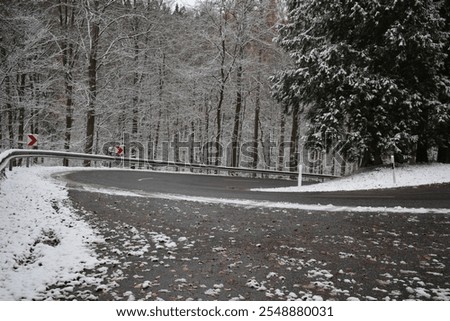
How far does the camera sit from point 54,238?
→ 5.56m

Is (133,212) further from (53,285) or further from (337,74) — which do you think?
(337,74)

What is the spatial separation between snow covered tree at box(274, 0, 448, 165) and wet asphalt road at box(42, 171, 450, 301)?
7042 mm

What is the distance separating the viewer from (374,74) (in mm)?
14180

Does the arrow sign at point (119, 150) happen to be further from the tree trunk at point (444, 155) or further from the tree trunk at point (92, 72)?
the tree trunk at point (444, 155)

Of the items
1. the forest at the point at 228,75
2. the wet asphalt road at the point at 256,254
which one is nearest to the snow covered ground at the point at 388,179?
the forest at the point at 228,75

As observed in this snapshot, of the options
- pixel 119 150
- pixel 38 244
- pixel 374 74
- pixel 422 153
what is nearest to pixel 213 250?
pixel 38 244

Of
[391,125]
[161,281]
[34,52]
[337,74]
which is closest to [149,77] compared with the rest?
[34,52]

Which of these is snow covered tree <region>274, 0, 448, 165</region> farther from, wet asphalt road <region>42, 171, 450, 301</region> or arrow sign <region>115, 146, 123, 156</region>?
arrow sign <region>115, 146, 123, 156</region>

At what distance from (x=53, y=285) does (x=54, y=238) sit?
1.74 meters

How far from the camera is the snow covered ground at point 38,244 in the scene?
3.96 meters

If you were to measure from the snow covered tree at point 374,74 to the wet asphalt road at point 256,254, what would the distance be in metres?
7.04

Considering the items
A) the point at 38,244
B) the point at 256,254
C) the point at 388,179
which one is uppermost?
the point at 388,179

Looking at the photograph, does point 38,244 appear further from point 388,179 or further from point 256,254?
point 388,179

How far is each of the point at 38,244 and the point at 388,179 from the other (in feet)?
42.1
